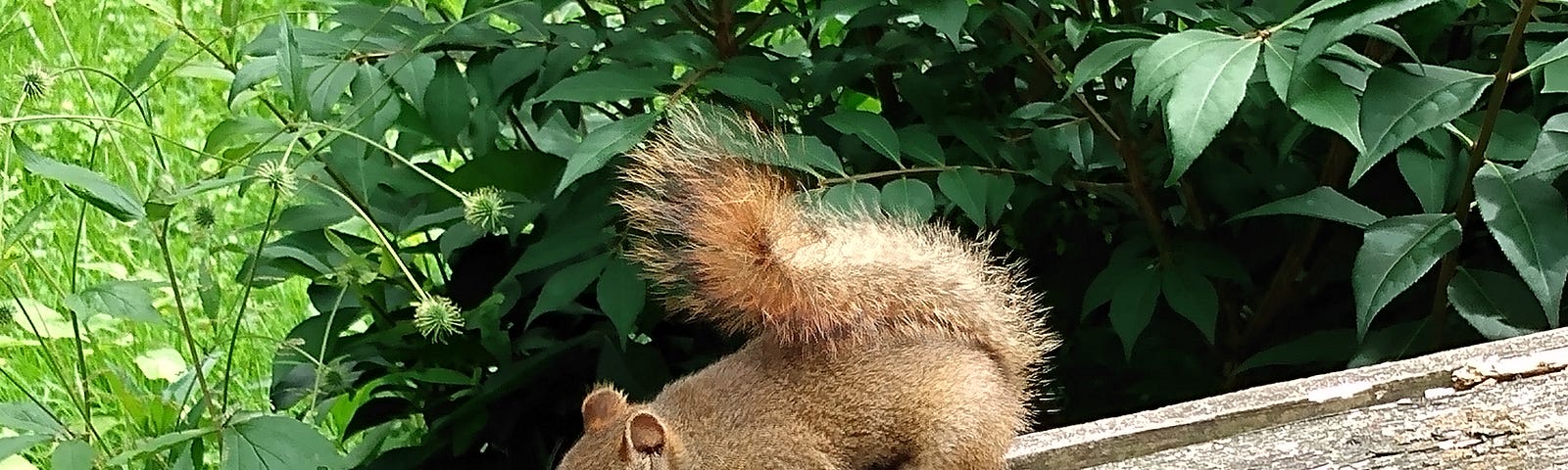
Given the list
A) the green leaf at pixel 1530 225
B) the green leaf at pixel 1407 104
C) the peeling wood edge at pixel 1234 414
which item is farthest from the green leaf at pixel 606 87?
the green leaf at pixel 1530 225

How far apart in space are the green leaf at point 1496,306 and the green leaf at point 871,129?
0.55 metres

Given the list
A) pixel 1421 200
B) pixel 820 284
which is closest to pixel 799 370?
pixel 820 284

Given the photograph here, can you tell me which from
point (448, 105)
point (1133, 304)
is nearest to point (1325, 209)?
point (1133, 304)

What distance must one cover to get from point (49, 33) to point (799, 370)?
2.32 meters

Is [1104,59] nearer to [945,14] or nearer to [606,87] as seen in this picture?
[945,14]

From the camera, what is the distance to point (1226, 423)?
1.13 meters

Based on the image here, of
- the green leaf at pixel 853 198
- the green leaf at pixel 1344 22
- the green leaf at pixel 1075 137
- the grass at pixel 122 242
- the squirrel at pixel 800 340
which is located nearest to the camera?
the green leaf at pixel 1344 22

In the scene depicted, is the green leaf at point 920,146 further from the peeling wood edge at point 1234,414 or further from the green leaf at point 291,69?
the green leaf at point 291,69

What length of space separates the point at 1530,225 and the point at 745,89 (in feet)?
2.31

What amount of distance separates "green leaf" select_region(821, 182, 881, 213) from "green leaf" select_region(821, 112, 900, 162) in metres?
0.05

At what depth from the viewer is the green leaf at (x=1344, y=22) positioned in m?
1.04

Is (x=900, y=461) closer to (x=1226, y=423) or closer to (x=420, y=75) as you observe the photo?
(x=1226, y=423)

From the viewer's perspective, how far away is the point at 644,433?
1125 millimetres

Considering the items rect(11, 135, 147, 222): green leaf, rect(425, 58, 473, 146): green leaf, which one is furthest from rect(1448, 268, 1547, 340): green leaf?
rect(11, 135, 147, 222): green leaf
